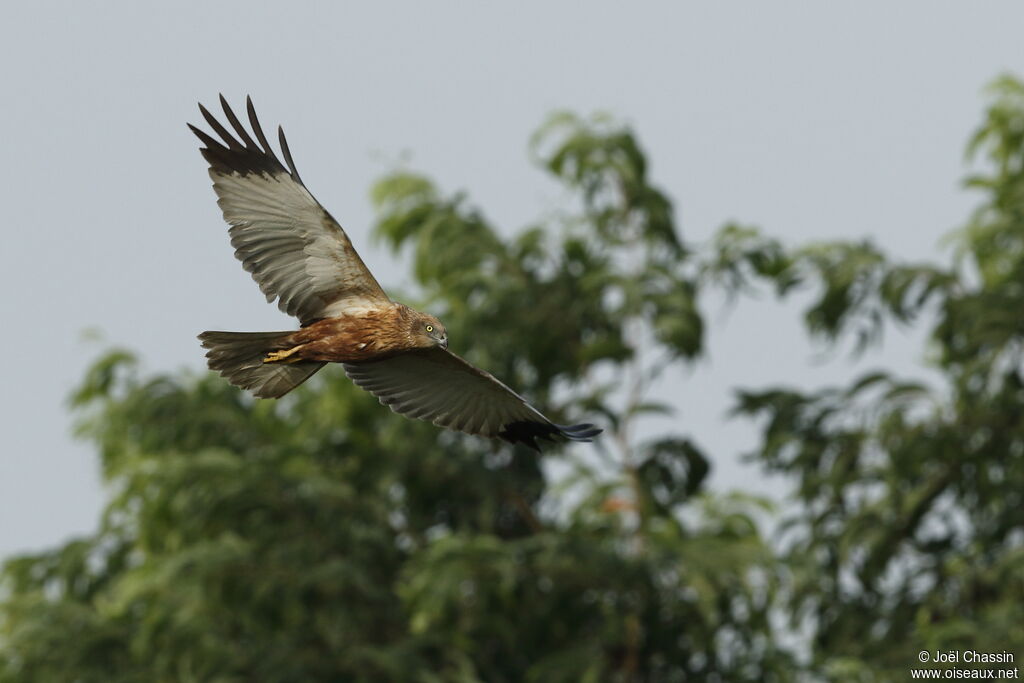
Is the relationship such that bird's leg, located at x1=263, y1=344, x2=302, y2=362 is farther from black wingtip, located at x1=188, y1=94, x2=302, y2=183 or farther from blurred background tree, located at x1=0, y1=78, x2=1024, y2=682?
blurred background tree, located at x1=0, y1=78, x2=1024, y2=682

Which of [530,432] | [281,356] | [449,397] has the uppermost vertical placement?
[449,397]

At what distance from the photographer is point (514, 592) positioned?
1109 centimetres

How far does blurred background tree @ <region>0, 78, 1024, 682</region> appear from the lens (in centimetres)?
1078

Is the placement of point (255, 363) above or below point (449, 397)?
below

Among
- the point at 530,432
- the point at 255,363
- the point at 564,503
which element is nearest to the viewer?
the point at 255,363

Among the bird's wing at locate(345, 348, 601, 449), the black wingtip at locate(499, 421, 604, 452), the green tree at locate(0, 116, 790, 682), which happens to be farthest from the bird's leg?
the green tree at locate(0, 116, 790, 682)

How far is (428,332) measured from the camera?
20.4ft

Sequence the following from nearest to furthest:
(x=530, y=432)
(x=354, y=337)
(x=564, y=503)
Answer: (x=354, y=337), (x=530, y=432), (x=564, y=503)

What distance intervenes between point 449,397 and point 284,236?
3.55 ft

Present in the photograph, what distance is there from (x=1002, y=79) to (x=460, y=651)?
5.33 metres

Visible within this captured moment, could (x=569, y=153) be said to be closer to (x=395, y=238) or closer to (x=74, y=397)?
(x=395, y=238)

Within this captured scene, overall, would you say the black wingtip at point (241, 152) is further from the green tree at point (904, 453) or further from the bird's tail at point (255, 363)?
the green tree at point (904, 453)

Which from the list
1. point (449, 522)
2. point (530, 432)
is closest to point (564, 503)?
point (449, 522)

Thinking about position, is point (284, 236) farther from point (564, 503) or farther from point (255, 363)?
point (564, 503)
